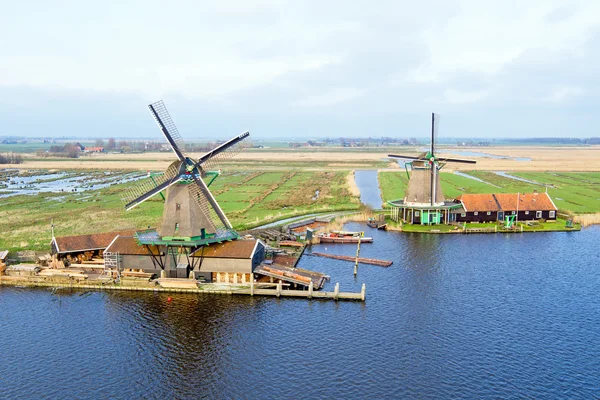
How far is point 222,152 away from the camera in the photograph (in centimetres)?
4400

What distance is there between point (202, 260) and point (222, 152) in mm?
9778

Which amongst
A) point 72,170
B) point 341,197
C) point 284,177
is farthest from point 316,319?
point 72,170

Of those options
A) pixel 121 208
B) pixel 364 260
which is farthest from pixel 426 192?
pixel 121 208

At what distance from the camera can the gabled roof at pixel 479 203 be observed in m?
65.4

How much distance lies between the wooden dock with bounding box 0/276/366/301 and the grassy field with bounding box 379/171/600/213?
50.2 m

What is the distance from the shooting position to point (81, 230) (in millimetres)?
61469

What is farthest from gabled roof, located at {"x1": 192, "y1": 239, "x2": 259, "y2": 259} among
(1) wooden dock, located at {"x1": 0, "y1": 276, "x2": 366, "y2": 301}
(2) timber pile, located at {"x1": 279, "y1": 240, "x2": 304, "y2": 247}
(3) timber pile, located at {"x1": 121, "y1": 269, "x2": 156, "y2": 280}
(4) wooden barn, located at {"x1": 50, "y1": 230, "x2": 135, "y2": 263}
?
(2) timber pile, located at {"x1": 279, "y1": 240, "x2": 304, "y2": 247}

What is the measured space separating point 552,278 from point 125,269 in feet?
122

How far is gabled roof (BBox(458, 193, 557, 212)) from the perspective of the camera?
6569 cm

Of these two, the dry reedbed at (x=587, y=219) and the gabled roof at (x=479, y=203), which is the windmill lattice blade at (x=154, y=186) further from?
the dry reedbed at (x=587, y=219)

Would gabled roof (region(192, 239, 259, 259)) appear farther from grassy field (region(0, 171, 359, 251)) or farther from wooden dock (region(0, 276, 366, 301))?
grassy field (region(0, 171, 359, 251))

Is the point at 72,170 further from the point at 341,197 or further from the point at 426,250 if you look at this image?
the point at 426,250

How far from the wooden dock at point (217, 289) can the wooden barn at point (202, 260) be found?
1261 millimetres

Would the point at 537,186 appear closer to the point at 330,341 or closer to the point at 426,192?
the point at 426,192
